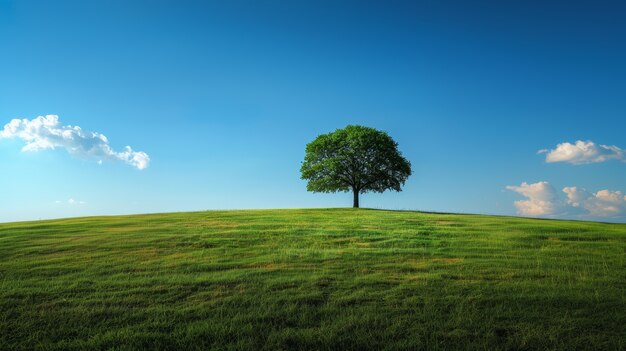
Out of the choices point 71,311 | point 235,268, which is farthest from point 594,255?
point 71,311

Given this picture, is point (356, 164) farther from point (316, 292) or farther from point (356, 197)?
point (316, 292)

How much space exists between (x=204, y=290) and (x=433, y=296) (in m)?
7.27

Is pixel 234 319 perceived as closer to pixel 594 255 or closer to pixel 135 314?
pixel 135 314

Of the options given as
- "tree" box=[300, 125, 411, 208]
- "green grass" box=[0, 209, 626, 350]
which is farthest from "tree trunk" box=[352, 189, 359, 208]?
"green grass" box=[0, 209, 626, 350]

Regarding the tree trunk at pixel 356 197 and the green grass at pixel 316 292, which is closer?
the green grass at pixel 316 292

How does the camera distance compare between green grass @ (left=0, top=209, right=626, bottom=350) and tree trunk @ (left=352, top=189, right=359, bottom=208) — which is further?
tree trunk @ (left=352, top=189, right=359, bottom=208)

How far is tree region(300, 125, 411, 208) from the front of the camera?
56.8m

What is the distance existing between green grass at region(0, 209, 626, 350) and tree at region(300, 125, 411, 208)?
102ft

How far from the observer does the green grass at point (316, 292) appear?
10.1m

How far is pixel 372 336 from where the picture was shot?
32.7 ft

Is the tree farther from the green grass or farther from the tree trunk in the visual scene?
the green grass

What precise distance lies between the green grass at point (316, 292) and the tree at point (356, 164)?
31.0 m

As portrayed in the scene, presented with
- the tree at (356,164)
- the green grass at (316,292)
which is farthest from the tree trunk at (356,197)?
the green grass at (316,292)

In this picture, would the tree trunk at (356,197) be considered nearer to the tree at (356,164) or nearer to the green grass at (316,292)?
the tree at (356,164)
